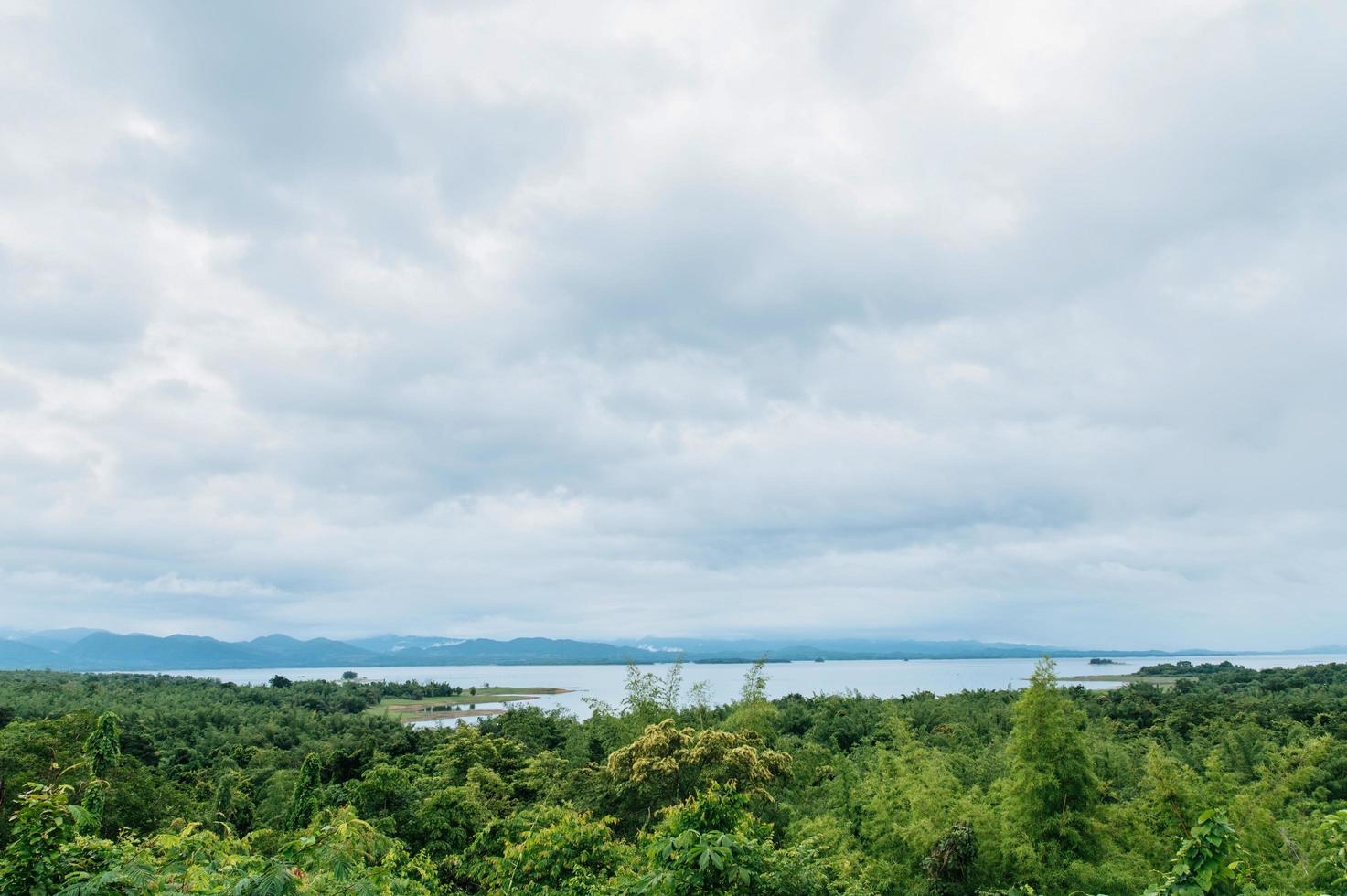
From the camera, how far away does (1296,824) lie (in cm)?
1118

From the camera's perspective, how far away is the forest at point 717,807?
5535mm

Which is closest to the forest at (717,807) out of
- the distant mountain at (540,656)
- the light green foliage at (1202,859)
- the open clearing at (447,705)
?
the light green foliage at (1202,859)

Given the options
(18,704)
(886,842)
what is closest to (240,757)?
(18,704)

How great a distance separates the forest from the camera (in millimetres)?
5535

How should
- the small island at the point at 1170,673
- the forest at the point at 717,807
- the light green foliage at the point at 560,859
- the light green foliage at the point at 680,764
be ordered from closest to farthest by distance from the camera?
the forest at the point at 717,807, the light green foliage at the point at 560,859, the light green foliage at the point at 680,764, the small island at the point at 1170,673

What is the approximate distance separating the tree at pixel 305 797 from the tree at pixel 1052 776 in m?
17.7

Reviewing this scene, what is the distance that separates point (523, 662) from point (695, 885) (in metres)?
167

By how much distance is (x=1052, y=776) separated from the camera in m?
10.0

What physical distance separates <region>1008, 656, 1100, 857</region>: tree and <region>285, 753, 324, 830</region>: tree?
58.1 feet

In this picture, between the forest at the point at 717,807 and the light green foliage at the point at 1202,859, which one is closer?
the light green foliage at the point at 1202,859

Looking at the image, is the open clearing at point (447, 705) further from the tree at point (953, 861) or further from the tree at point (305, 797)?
the tree at point (953, 861)

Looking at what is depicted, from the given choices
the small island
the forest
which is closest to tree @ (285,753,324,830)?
the forest

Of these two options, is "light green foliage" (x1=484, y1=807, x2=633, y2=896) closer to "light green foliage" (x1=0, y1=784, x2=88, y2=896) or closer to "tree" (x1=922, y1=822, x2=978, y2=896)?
"tree" (x1=922, y1=822, x2=978, y2=896)

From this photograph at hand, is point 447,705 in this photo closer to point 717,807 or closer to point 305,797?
point 305,797
